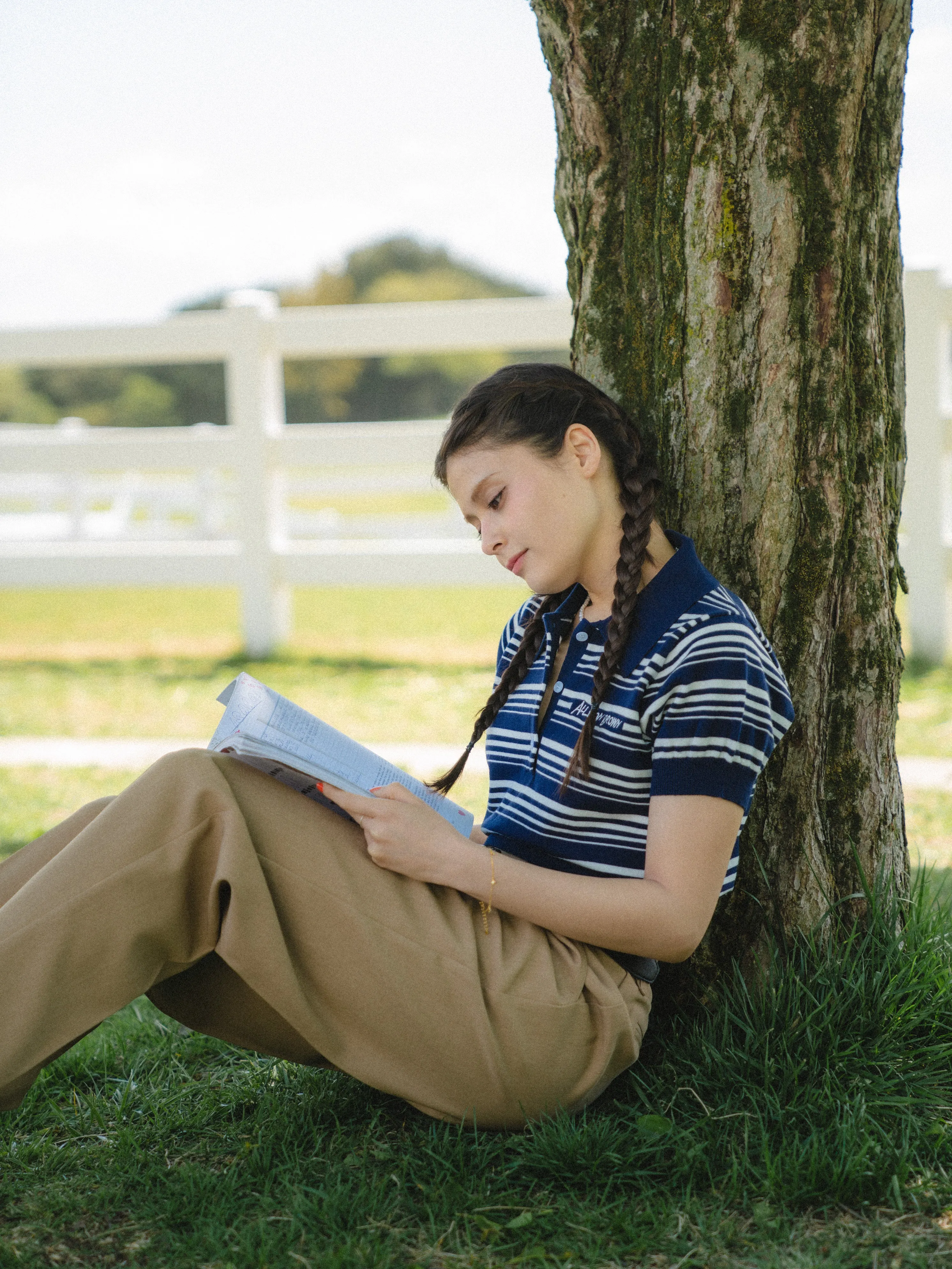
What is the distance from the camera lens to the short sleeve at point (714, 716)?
62.9 inches

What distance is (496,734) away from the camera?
1974mm

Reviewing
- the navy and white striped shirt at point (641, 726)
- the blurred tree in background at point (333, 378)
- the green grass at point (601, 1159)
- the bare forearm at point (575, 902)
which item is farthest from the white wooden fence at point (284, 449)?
the blurred tree in background at point (333, 378)

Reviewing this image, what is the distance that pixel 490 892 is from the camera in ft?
5.48

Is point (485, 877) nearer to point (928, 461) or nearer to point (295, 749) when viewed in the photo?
point (295, 749)

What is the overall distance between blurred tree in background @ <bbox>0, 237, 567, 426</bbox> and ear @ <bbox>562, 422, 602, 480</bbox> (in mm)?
38373

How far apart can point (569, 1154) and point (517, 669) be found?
0.75 m

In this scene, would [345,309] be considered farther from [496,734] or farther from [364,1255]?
[364,1255]

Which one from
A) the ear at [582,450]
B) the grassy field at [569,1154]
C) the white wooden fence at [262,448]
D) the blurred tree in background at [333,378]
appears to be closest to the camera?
the grassy field at [569,1154]

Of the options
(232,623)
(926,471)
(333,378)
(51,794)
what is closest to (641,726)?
(51,794)

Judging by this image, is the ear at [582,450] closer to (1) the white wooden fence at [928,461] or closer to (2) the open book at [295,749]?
(2) the open book at [295,749]

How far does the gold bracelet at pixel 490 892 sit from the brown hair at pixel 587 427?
0.57 feet

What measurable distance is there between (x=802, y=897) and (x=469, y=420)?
979mm

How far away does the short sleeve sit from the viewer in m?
1.60

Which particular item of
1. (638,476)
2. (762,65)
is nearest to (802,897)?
(638,476)
